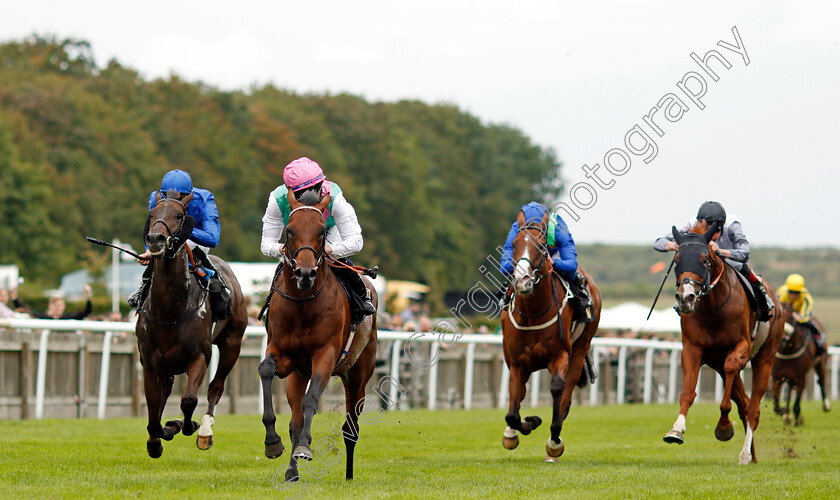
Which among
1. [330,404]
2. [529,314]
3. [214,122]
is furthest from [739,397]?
[214,122]

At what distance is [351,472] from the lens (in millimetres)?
8688

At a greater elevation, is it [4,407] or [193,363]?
[193,363]

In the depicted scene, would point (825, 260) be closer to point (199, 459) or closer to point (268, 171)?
point (268, 171)

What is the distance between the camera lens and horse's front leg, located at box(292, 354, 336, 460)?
7785 millimetres

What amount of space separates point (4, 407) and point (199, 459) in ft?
14.6

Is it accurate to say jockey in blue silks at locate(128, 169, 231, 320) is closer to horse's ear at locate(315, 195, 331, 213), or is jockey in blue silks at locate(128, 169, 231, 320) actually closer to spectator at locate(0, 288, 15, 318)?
horse's ear at locate(315, 195, 331, 213)

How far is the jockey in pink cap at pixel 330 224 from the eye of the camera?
331 inches

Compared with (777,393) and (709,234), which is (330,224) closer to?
(709,234)

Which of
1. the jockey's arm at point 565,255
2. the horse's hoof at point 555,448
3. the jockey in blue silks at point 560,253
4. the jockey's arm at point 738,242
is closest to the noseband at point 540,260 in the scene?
the jockey in blue silks at point 560,253

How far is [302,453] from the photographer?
7.75 m

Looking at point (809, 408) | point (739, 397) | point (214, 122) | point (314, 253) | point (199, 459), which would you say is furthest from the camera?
point (214, 122)

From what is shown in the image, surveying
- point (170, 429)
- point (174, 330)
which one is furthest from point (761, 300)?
point (170, 429)

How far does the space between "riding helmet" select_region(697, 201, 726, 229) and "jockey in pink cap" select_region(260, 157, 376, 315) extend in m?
3.30

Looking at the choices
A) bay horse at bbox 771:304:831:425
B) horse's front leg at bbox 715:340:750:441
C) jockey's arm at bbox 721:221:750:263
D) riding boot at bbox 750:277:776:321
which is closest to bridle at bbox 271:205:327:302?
horse's front leg at bbox 715:340:750:441
